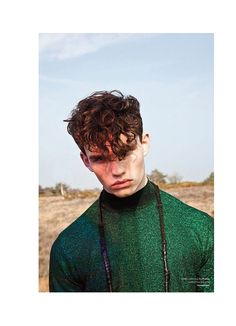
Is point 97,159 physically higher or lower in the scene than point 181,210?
higher

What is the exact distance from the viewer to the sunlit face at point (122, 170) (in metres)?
3.86

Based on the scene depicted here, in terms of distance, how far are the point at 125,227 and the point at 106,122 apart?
0.55 m

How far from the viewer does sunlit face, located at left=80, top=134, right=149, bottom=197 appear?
386 centimetres

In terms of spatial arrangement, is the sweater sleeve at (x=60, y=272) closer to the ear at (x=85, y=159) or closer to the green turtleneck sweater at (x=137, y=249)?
the green turtleneck sweater at (x=137, y=249)

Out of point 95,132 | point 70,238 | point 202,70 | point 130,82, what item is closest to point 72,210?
point 70,238

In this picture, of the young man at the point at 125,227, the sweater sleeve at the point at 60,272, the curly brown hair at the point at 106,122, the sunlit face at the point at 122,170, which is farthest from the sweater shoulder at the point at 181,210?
the sweater sleeve at the point at 60,272

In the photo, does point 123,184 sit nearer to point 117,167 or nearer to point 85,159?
point 117,167

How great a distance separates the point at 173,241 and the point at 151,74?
87cm

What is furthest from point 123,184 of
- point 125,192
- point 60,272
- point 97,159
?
point 60,272

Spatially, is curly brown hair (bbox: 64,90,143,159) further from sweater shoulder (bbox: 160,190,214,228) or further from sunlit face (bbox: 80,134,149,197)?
sweater shoulder (bbox: 160,190,214,228)

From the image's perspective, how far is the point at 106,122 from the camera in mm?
3850

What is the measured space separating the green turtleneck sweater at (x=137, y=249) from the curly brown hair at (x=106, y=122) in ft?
0.87

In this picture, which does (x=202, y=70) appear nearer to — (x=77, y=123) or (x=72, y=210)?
(x=77, y=123)
